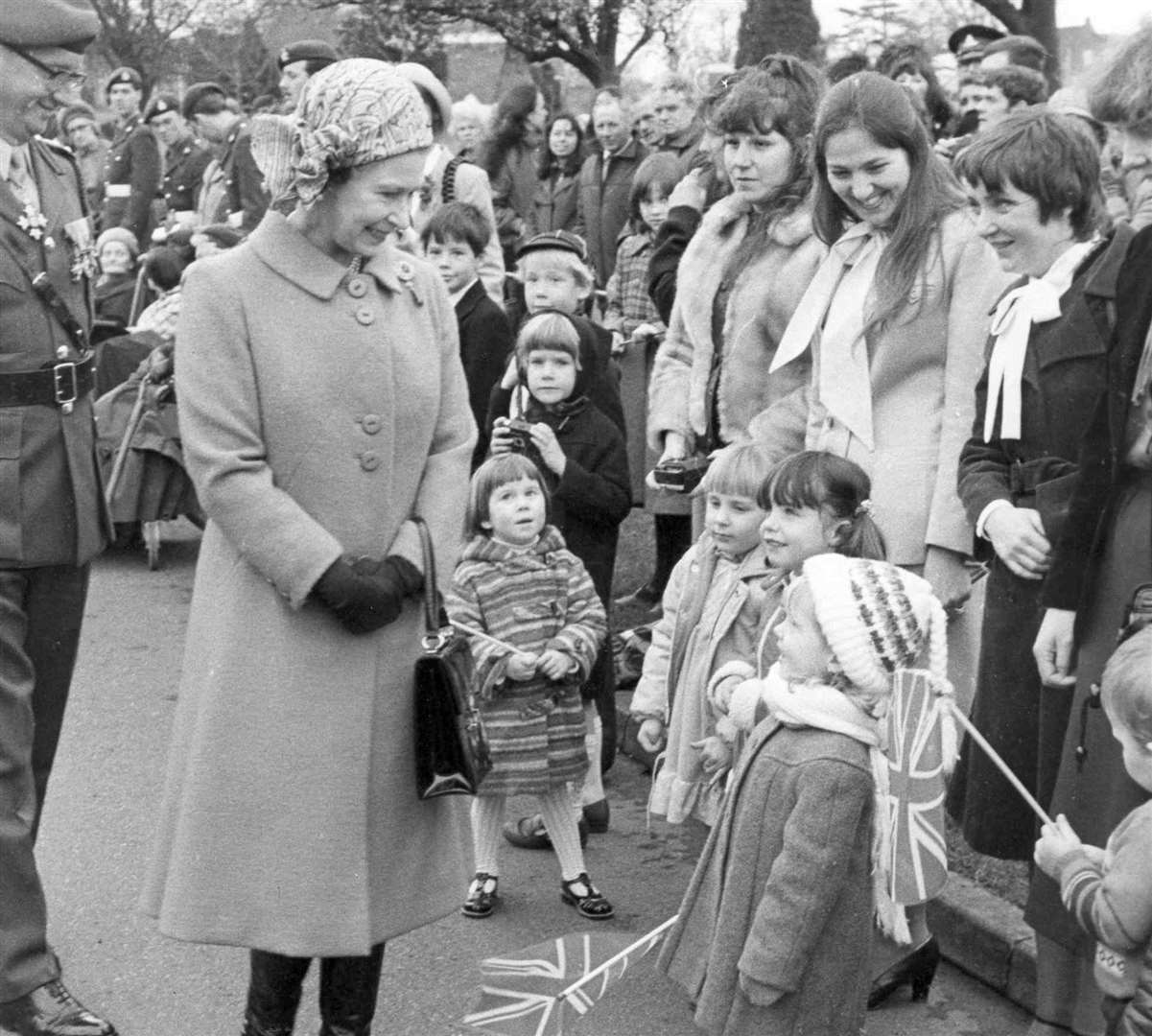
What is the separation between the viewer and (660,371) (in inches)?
218

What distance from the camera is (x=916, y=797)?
3.73 metres

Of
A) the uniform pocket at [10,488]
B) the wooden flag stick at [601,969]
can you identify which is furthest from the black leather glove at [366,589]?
the uniform pocket at [10,488]

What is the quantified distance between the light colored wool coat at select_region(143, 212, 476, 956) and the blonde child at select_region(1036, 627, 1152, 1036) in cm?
131

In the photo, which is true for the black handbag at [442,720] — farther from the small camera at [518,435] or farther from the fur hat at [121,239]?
the fur hat at [121,239]

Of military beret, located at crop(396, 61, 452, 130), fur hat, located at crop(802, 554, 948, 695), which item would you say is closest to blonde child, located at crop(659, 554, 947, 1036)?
fur hat, located at crop(802, 554, 948, 695)

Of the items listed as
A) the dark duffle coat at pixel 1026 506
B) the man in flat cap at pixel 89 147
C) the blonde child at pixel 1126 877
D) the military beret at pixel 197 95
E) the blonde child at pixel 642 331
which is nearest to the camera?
the blonde child at pixel 1126 877

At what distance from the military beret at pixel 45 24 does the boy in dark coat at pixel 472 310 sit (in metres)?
2.65

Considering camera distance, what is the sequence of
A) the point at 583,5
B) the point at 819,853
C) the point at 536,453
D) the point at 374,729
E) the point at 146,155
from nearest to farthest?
the point at 819,853 → the point at 374,729 → the point at 536,453 → the point at 146,155 → the point at 583,5

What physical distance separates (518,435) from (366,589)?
2.02m

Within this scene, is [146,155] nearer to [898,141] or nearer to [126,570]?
[126,570]

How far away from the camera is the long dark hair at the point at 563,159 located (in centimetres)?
1088

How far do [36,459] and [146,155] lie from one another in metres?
10.2

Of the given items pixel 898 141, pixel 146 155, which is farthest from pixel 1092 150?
pixel 146 155

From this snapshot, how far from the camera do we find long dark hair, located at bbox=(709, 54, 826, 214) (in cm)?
490
